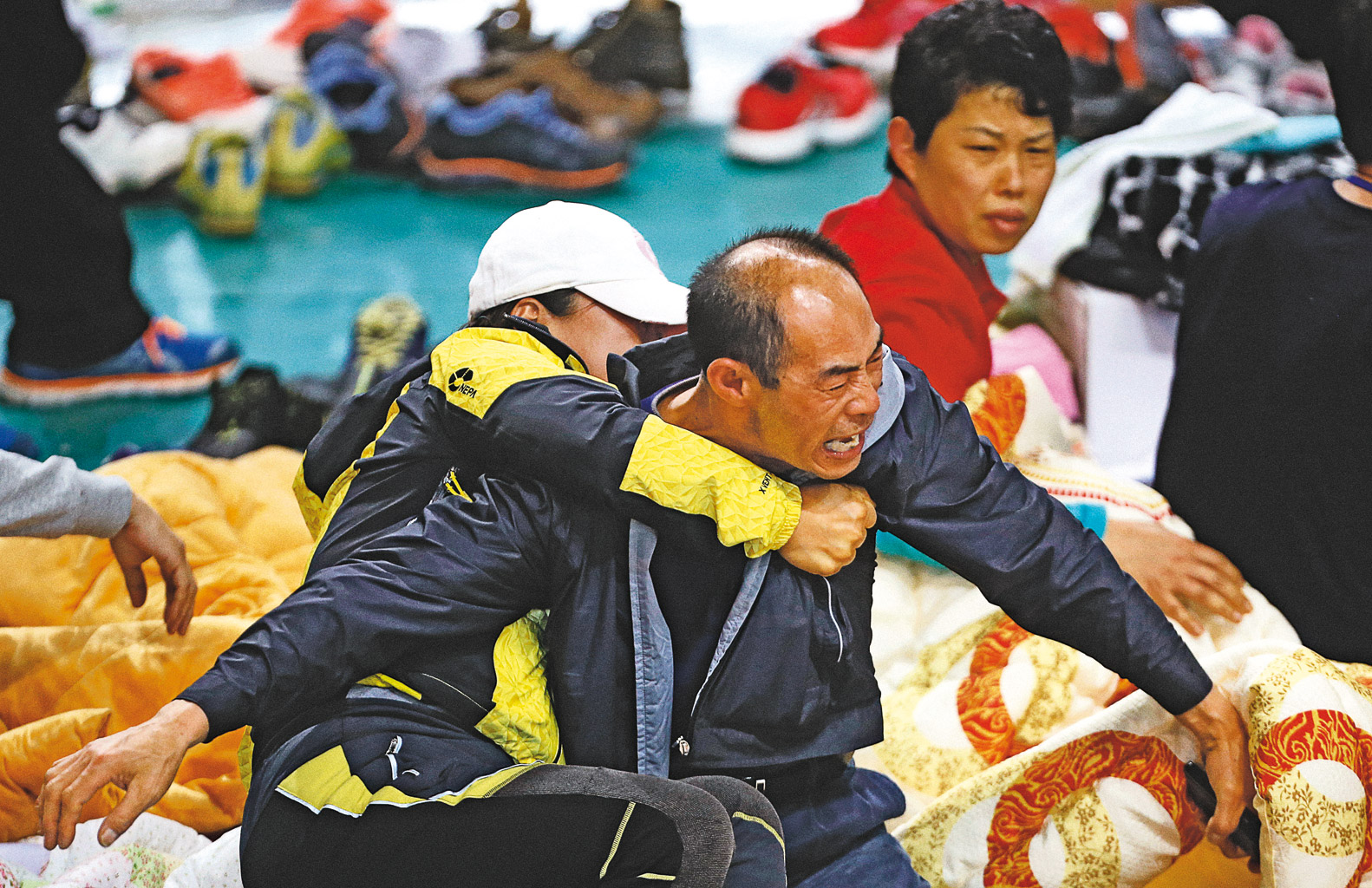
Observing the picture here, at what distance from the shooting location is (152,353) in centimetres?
379

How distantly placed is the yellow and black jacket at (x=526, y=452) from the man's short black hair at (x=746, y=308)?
108mm

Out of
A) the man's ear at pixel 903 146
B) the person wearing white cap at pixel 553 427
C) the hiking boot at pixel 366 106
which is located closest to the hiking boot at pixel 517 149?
the hiking boot at pixel 366 106

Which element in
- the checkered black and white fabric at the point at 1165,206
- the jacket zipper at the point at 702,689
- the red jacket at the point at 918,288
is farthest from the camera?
the checkered black and white fabric at the point at 1165,206

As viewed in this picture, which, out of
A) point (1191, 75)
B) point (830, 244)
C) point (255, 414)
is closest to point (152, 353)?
point (255, 414)

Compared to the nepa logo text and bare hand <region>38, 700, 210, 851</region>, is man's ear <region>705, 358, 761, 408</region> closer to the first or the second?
the nepa logo text

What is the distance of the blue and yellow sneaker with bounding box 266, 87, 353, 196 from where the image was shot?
497cm

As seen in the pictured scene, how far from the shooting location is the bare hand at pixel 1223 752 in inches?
66.7

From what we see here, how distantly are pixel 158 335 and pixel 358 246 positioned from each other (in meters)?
1.03

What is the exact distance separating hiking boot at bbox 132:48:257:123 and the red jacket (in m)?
3.57

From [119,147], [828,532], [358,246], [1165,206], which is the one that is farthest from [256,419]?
[119,147]

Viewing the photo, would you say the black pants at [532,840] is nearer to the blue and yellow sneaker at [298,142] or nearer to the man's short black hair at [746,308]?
the man's short black hair at [746,308]

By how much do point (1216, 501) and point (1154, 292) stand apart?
2.83ft

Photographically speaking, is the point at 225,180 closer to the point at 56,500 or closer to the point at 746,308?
the point at 56,500

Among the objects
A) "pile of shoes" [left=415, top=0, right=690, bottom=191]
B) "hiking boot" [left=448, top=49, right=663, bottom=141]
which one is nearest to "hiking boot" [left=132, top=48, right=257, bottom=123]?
"pile of shoes" [left=415, top=0, right=690, bottom=191]
